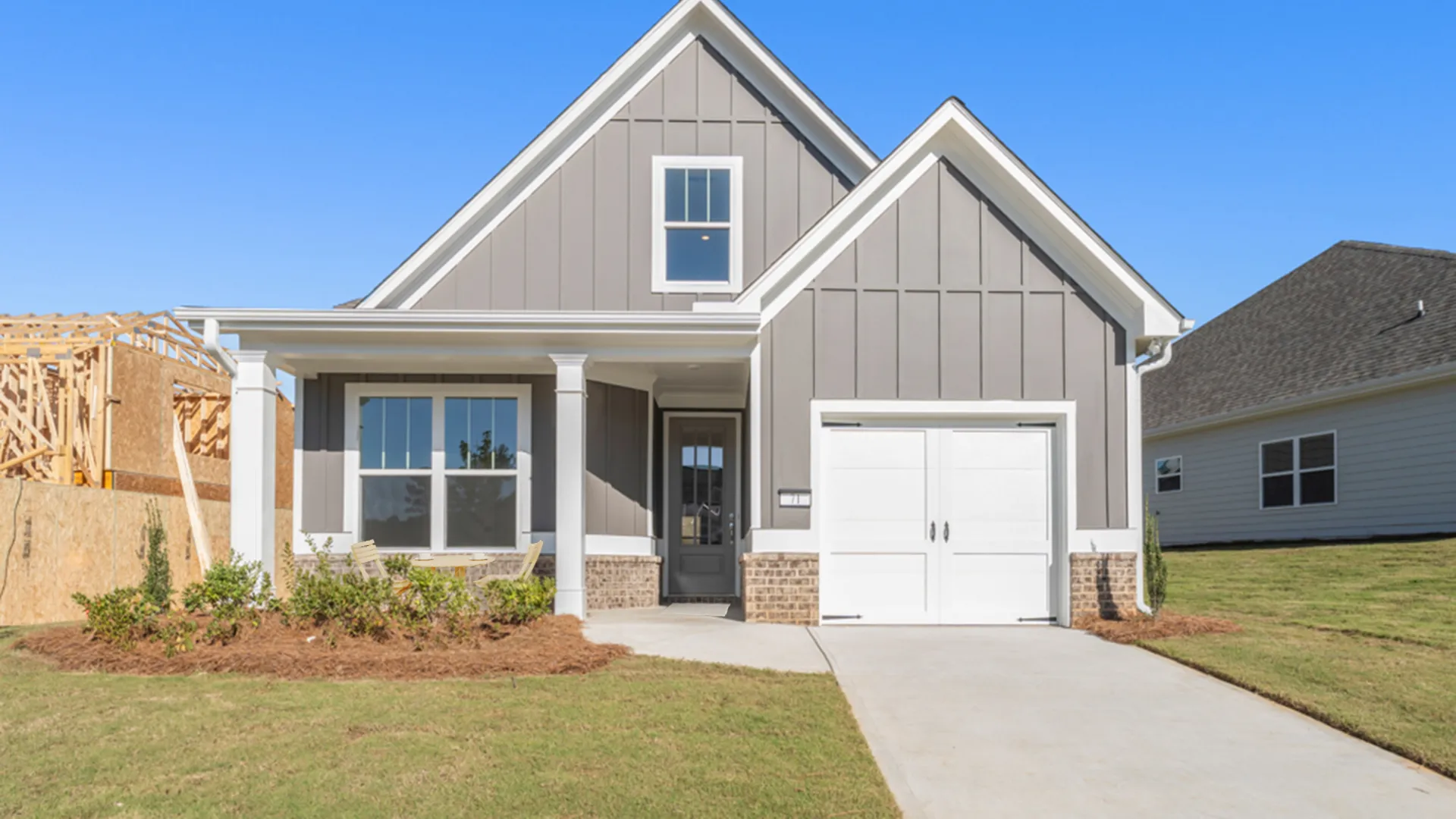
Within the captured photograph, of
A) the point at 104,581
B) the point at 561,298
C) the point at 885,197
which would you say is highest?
the point at 885,197

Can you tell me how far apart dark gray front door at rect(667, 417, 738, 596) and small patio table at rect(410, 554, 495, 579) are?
290 centimetres

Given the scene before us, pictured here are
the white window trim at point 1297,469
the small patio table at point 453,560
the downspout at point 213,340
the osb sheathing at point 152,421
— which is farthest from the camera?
the white window trim at point 1297,469

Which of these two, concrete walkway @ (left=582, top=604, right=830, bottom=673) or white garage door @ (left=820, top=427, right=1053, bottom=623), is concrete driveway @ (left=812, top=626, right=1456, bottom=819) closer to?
concrete walkway @ (left=582, top=604, right=830, bottom=673)

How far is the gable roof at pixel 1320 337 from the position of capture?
60.0 ft

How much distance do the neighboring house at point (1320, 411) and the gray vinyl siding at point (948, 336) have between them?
27.7 ft

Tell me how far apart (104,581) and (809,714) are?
12938 millimetres

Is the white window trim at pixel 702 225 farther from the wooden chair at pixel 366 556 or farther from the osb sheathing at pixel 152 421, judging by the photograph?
the osb sheathing at pixel 152 421

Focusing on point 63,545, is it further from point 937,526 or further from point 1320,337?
point 1320,337

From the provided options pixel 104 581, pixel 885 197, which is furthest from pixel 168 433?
pixel 885 197

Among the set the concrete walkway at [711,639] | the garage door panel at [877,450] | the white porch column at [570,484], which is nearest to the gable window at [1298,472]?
the garage door panel at [877,450]

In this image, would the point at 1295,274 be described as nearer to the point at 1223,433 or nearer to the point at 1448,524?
the point at 1223,433

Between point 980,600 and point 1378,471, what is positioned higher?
point 1378,471

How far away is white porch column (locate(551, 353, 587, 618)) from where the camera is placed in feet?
37.1

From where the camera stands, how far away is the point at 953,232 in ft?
37.5
